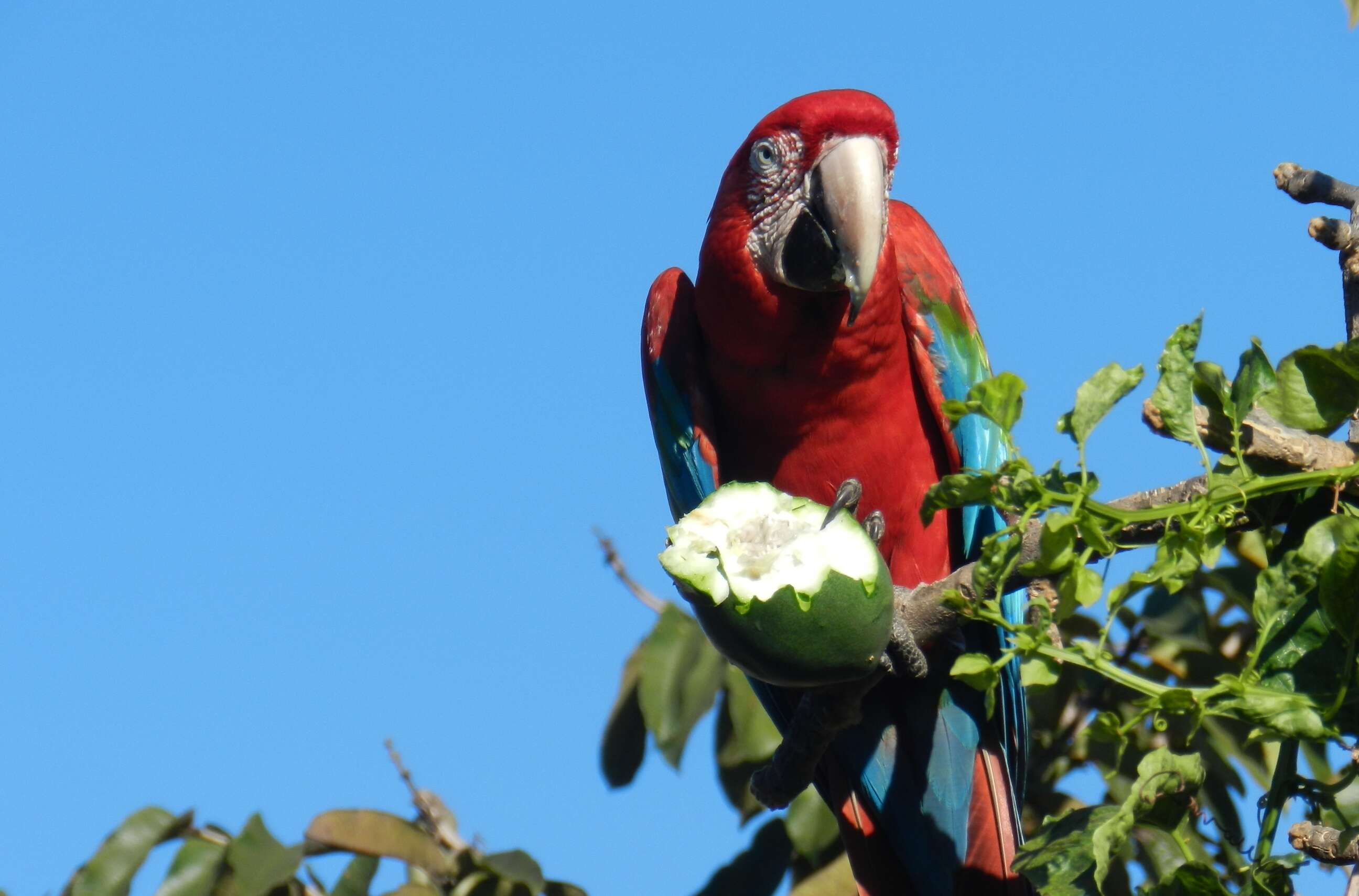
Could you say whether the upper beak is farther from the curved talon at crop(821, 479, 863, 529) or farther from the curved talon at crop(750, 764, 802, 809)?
the curved talon at crop(750, 764, 802, 809)

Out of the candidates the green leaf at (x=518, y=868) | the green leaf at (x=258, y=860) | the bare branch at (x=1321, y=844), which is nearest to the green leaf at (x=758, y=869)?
the green leaf at (x=518, y=868)

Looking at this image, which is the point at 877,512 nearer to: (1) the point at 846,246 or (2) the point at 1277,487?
(1) the point at 846,246

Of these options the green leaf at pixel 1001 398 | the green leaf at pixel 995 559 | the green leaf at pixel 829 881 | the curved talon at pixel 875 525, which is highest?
the green leaf at pixel 1001 398

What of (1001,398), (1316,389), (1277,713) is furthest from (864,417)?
(1277,713)

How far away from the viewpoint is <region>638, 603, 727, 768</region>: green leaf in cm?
263

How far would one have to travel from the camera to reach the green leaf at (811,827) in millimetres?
2576

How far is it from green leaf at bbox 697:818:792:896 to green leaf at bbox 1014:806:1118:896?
104cm

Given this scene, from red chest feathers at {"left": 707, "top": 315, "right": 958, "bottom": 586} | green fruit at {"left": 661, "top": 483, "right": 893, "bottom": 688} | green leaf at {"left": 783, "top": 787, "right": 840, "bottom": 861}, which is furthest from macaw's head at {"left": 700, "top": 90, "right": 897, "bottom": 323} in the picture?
green leaf at {"left": 783, "top": 787, "right": 840, "bottom": 861}

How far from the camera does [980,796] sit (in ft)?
8.76

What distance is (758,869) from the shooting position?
8.17 ft

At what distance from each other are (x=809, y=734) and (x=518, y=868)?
670 millimetres

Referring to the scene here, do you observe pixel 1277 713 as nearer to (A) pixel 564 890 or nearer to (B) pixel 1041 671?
(B) pixel 1041 671

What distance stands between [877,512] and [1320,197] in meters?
0.94

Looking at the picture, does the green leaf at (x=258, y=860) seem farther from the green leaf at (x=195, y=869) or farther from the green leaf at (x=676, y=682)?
the green leaf at (x=676, y=682)
